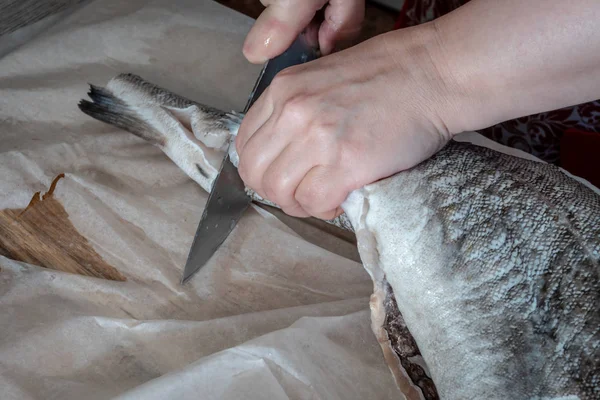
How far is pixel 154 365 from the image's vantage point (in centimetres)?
114

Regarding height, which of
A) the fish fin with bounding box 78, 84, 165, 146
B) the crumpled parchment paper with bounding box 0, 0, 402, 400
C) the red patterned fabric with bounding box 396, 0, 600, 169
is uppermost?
the red patterned fabric with bounding box 396, 0, 600, 169

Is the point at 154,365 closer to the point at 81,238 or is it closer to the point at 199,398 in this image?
the point at 199,398

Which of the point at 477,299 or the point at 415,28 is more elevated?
the point at 415,28

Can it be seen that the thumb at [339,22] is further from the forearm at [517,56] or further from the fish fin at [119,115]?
the fish fin at [119,115]

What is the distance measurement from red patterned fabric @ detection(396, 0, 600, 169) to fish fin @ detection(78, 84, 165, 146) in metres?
0.77

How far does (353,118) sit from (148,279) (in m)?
0.59

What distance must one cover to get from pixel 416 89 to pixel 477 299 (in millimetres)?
318

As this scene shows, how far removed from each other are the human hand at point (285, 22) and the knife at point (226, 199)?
4 centimetres

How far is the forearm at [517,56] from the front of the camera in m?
0.82

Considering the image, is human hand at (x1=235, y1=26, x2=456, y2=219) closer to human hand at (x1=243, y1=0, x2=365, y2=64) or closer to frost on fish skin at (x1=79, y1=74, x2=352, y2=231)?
human hand at (x1=243, y1=0, x2=365, y2=64)

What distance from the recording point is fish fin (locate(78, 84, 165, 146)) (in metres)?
1.51

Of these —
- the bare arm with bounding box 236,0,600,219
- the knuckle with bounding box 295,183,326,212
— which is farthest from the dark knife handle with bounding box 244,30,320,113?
the knuckle with bounding box 295,183,326,212

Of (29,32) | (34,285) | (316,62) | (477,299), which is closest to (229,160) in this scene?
(316,62)

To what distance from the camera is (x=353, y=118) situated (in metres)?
0.95
